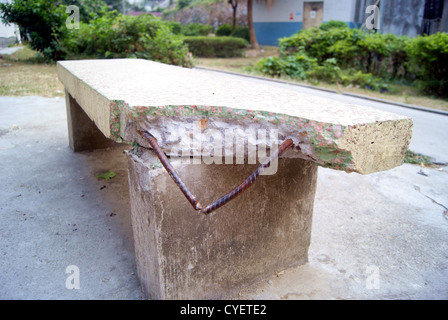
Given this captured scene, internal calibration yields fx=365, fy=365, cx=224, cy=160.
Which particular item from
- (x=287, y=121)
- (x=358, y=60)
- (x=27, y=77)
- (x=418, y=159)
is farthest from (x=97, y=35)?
(x=287, y=121)

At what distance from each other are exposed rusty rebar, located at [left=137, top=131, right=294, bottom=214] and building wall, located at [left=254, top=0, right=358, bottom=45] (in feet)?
54.0

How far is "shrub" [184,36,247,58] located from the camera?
16.5 m

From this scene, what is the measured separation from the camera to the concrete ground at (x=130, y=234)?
5.96 ft

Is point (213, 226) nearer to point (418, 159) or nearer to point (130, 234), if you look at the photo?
point (130, 234)

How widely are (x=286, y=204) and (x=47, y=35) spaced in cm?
1014

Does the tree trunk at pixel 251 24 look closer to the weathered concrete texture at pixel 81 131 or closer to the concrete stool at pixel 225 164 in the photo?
the weathered concrete texture at pixel 81 131

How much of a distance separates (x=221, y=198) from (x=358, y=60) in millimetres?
9459

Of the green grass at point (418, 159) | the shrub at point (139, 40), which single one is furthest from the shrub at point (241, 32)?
the green grass at point (418, 159)

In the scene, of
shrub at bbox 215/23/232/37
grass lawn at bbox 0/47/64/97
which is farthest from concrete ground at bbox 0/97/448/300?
shrub at bbox 215/23/232/37

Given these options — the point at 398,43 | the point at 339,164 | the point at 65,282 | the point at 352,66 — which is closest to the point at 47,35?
the point at 352,66

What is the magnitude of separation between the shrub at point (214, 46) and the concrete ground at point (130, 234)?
13.8 metres

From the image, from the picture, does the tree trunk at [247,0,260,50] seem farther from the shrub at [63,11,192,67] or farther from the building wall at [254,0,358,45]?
the shrub at [63,11,192,67]

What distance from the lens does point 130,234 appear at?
89.6 inches

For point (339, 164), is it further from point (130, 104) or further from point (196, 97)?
point (130, 104)
